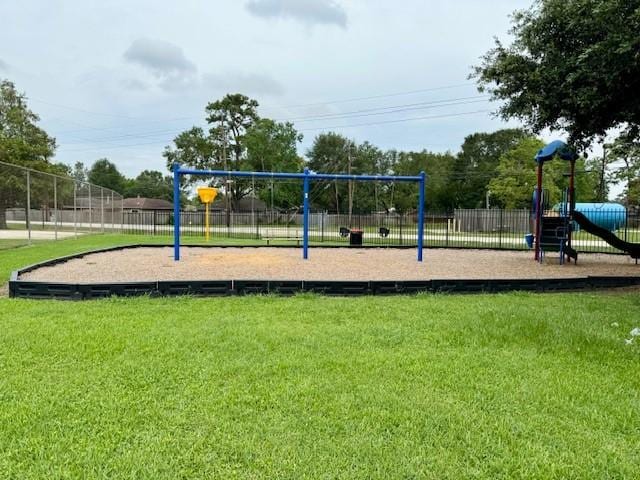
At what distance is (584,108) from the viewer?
8.00m

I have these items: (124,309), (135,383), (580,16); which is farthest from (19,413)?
(580,16)

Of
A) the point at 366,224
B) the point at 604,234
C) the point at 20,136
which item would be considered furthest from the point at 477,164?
the point at 604,234

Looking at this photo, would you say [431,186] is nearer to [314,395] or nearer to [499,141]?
[499,141]

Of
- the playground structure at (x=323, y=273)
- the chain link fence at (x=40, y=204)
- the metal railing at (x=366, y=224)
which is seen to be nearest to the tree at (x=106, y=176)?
the metal railing at (x=366, y=224)

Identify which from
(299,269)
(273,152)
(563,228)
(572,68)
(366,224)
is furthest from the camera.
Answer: (273,152)

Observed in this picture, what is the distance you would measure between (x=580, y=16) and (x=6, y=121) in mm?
37373

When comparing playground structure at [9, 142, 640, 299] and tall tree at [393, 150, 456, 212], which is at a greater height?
tall tree at [393, 150, 456, 212]

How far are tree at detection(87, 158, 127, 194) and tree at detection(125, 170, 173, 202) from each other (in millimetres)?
4967

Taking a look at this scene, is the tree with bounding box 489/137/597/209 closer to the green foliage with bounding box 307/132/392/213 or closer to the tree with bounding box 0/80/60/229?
the green foliage with bounding box 307/132/392/213

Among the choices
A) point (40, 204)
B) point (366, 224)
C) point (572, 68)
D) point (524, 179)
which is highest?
point (524, 179)

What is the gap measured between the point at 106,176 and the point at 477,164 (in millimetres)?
72025

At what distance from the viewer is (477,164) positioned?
5991cm

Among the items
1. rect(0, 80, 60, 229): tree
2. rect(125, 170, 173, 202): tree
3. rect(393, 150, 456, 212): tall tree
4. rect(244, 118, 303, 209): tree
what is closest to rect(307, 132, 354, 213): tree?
rect(393, 150, 456, 212): tall tree

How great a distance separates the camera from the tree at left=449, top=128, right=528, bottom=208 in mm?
56750
